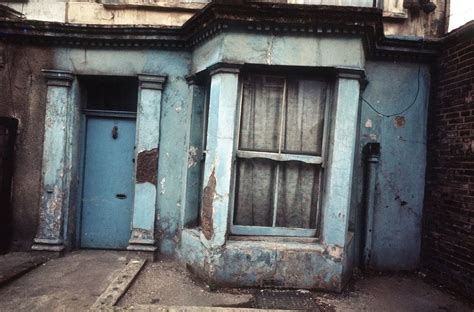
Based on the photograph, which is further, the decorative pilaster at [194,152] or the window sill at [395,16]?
the window sill at [395,16]

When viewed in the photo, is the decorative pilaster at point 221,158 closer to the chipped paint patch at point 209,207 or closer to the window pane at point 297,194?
the chipped paint patch at point 209,207

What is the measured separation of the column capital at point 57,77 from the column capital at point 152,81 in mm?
1179

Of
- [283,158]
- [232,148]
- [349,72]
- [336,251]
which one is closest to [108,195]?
[232,148]

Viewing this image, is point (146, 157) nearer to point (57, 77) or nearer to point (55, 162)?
point (55, 162)

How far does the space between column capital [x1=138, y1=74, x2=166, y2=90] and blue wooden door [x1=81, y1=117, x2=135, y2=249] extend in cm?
74

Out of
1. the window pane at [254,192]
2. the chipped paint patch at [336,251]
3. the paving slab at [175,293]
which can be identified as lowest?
the paving slab at [175,293]

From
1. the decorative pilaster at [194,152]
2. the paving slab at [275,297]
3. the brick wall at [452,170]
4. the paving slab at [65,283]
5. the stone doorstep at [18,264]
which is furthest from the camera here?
the decorative pilaster at [194,152]

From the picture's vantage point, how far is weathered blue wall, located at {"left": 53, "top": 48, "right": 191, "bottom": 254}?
4.90 m

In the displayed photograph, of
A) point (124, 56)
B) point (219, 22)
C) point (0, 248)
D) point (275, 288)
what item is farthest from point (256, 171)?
point (0, 248)

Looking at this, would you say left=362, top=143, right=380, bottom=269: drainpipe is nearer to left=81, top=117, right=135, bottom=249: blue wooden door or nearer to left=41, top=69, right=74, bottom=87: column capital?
left=81, top=117, right=135, bottom=249: blue wooden door

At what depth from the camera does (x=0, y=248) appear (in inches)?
189

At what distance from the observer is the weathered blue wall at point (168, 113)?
4.90m

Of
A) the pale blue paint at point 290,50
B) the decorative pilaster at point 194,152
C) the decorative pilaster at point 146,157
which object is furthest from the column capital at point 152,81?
the pale blue paint at point 290,50

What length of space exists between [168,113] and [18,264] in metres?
3.11
